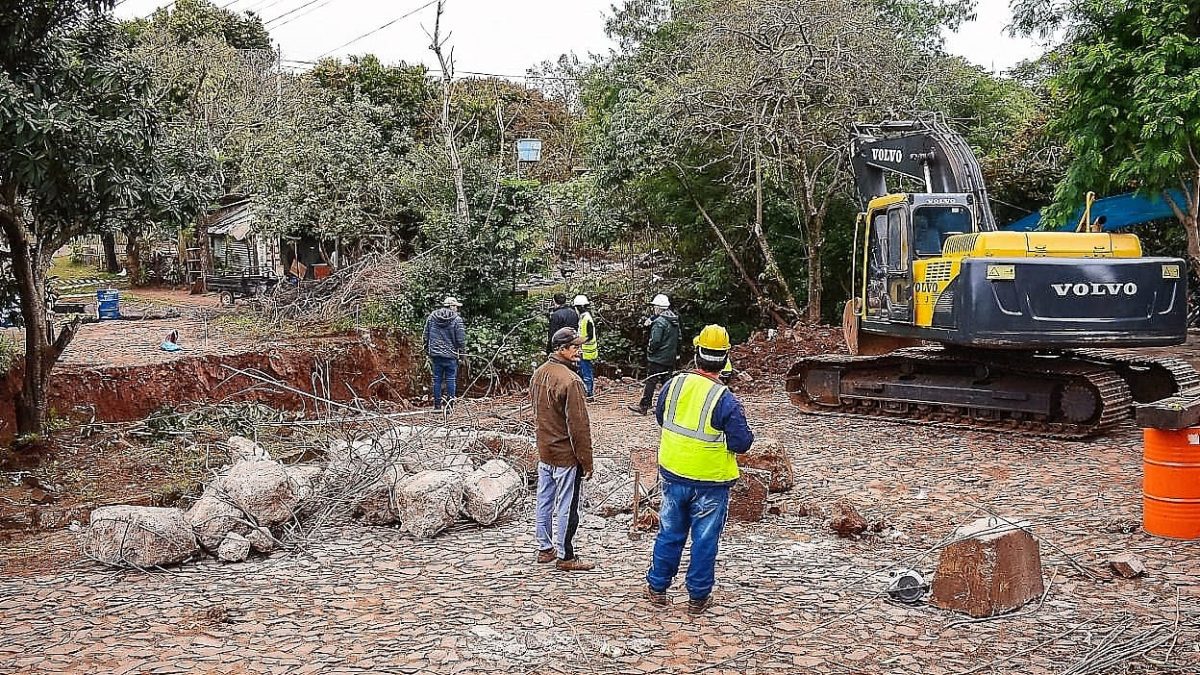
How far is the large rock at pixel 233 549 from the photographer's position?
772 centimetres

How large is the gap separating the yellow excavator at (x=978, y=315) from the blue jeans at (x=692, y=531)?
6.02m

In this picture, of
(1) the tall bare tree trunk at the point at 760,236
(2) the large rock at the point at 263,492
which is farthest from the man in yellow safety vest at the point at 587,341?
(2) the large rock at the point at 263,492

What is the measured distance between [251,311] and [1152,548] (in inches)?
845

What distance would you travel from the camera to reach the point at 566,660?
5.68m

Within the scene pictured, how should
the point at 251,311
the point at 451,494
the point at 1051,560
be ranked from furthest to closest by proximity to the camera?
the point at 251,311
the point at 451,494
the point at 1051,560

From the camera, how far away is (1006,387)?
12.1 meters

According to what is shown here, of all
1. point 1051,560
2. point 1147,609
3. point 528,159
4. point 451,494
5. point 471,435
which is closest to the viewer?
point 1147,609

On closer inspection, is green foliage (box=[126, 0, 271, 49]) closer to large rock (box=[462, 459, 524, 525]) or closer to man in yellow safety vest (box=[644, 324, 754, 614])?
large rock (box=[462, 459, 524, 525])

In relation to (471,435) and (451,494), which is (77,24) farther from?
(451,494)

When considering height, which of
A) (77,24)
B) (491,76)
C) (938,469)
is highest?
(491,76)

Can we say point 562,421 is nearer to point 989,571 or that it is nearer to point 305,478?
point 989,571

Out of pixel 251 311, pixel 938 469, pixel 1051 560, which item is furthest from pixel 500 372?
pixel 1051 560

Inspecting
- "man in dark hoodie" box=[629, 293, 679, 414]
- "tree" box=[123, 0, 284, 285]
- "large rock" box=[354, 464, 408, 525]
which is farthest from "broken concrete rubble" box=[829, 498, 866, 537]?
"tree" box=[123, 0, 284, 285]

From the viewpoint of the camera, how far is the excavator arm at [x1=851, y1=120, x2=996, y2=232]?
13000 millimetres
